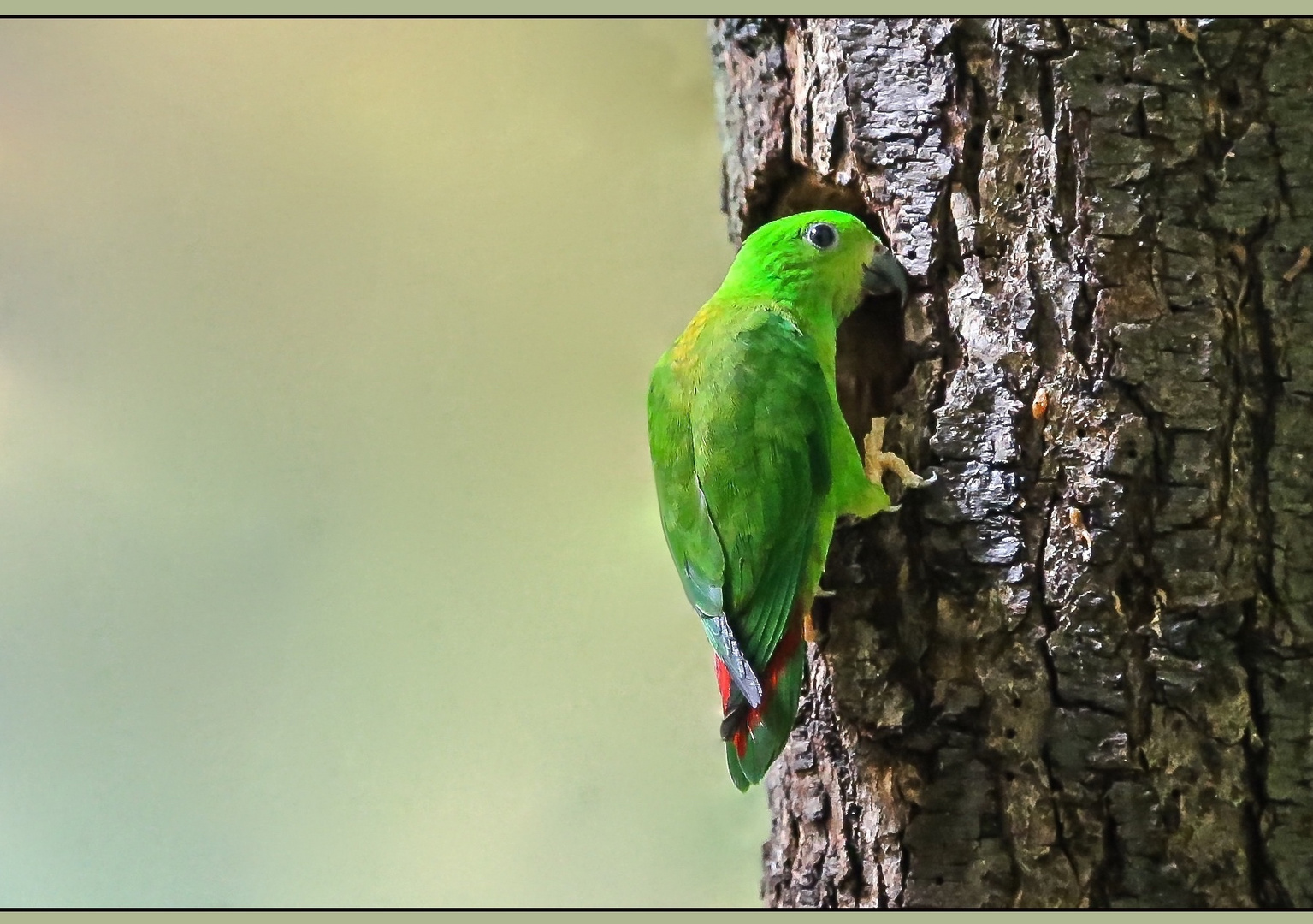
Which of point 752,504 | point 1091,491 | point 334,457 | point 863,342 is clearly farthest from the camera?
point 334,457

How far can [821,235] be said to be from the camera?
60.5 inches

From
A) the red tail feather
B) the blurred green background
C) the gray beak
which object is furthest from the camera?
the blurred green background

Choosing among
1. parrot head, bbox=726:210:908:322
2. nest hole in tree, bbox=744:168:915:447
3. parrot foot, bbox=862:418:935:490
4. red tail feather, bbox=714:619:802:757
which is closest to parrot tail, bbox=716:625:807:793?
red tail feather, bbox=714:619:802:757

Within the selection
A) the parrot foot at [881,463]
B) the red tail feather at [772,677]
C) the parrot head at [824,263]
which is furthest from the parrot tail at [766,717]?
the parrot head at [824,263]

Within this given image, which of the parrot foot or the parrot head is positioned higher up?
the parrot head

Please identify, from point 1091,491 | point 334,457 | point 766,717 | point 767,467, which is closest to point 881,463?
point 767,467

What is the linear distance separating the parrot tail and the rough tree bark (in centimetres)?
10

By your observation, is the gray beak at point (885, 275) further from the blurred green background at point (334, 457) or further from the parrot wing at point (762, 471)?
the blurred green background at point (334, 457)

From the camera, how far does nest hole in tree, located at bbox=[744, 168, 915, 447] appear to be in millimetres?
1587

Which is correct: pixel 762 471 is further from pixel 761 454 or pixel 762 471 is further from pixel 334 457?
pixel 334 457

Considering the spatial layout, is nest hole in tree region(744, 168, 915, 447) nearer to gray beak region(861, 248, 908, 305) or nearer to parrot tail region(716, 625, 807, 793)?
gray beak region(861, 248, 908, 305)

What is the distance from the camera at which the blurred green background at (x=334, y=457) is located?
6.72ft

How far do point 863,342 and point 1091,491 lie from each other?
21.3 inches

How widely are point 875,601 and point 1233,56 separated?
1.03 metres
